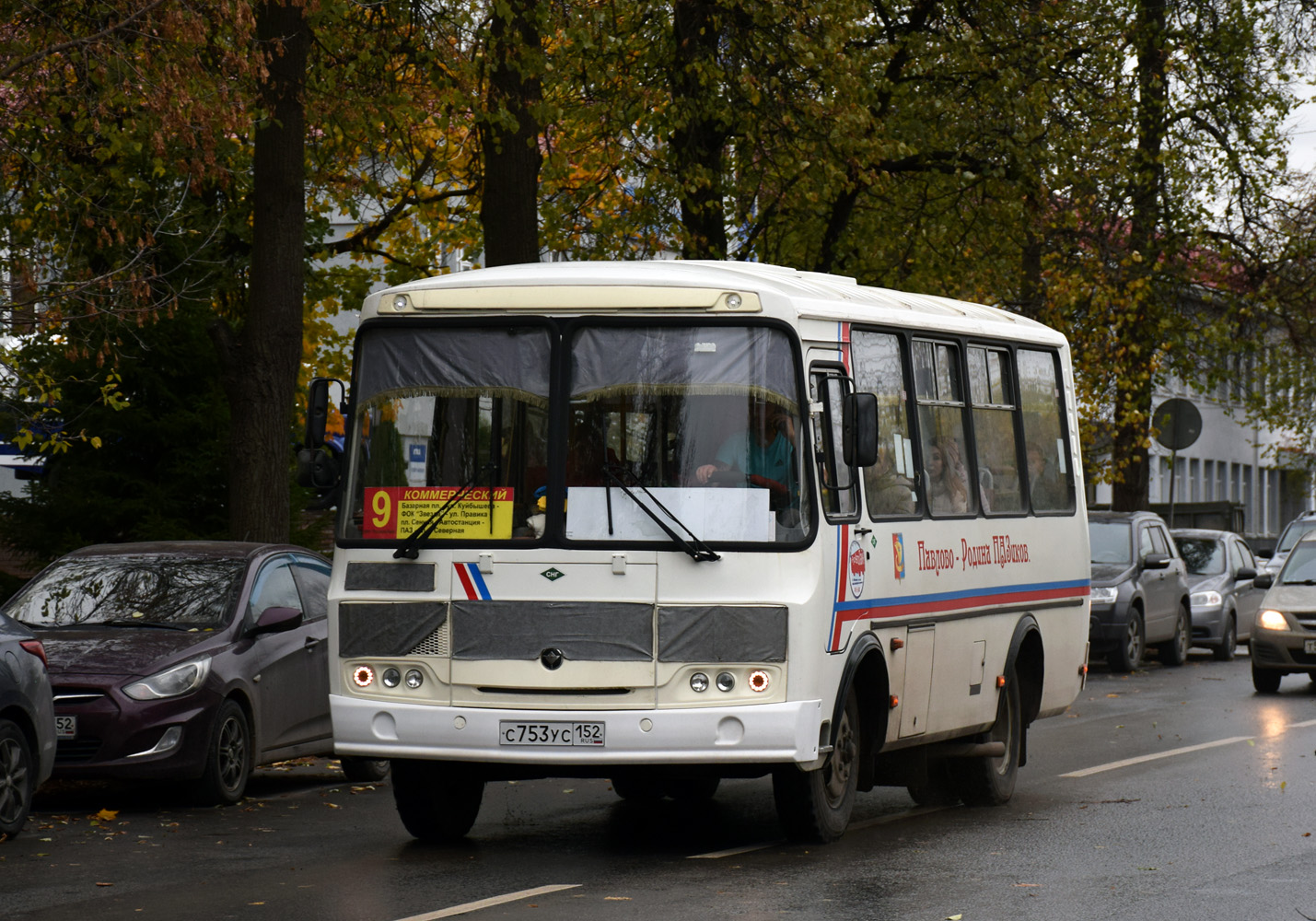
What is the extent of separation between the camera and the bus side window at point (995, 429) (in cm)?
1280

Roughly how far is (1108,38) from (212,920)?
22403 millimetres

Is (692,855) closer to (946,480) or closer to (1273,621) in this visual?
(946,480)

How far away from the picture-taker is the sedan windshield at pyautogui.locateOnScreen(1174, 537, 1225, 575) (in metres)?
30.3

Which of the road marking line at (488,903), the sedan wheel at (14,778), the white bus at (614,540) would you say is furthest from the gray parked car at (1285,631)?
the sedan wheel at (14,778)

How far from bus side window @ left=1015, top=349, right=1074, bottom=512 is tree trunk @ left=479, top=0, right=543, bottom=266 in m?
6.74

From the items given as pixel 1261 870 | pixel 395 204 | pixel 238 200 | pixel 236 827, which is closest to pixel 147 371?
pixel 238 200

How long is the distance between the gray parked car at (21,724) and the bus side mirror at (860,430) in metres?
4.48

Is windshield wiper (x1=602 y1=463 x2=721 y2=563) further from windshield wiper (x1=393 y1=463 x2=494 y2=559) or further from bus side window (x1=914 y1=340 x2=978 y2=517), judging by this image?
bus side window (x1=914 y1=340 x2=978 y2=517)

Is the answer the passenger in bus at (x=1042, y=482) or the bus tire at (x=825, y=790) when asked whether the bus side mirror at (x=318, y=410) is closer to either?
the bus tire at (x=825, y=790)

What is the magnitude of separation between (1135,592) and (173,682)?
16.3 meters

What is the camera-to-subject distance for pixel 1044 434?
1409cm

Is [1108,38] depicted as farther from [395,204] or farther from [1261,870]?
[1261,870]

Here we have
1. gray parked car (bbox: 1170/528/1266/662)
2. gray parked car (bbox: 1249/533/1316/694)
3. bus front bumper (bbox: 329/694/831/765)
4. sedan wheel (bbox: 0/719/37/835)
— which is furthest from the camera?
gray parked car (bbox: 1170/528/1266/662)

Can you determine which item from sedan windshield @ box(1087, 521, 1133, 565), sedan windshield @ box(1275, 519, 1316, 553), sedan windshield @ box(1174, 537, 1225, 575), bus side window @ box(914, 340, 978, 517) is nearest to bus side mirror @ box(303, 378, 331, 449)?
bus side window @ box(914, 340, 978, 517)
